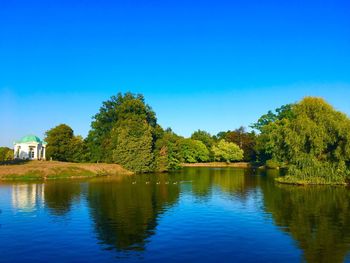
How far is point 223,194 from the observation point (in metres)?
54.3

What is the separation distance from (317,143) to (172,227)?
39245mm

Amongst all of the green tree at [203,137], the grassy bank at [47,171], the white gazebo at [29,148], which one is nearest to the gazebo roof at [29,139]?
the white gazebo at [29,148]

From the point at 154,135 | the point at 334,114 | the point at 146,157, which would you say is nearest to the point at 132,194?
the point at 334,114

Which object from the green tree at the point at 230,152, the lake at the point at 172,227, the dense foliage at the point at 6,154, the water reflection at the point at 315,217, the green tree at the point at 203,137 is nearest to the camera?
the lake at the point at 172,227

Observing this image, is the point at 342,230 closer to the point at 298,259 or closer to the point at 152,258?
the point at 298,259

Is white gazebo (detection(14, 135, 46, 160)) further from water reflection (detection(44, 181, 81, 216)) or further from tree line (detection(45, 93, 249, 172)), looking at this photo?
water reflection (detection(44, 181, 81, 216))

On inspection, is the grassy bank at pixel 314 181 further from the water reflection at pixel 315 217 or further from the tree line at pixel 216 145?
the water reflection at pixel 315 217

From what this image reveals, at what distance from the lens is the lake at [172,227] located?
23719mm

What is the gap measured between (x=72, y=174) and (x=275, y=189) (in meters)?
44.3

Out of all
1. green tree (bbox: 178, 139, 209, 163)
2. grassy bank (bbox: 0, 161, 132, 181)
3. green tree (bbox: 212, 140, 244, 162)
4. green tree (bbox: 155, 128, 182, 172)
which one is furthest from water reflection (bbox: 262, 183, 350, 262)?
green tree (bbox: 178, 139, 209, 163)

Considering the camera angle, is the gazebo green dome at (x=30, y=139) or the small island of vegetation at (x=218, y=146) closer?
the small island of vegetation at (x=218, y=146)

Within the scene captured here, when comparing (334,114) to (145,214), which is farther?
(334,114)

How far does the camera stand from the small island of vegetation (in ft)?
207

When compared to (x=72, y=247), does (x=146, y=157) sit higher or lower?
higher
